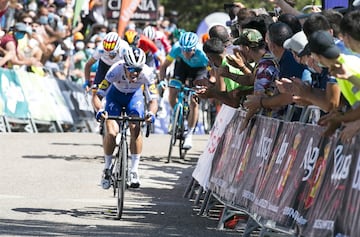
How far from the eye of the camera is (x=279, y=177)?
33.5 feet

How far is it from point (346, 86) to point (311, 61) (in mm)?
1277

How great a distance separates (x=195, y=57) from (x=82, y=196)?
5.74 m

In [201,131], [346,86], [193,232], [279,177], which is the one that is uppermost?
[346,86]

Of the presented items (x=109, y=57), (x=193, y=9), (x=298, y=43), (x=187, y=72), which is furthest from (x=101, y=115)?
(x=193, y=9)

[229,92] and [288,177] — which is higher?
[229,92]

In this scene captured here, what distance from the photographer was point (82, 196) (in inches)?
570

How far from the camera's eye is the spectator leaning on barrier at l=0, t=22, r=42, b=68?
25062 millimetres

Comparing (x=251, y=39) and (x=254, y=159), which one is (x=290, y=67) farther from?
(x=251, y=39)

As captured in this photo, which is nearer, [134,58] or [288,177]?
[288,177]

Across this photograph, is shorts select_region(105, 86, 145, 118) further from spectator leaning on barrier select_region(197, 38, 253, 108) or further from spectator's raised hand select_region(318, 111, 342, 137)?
spectator's raised hand select_region(318, 111, 342, 137)

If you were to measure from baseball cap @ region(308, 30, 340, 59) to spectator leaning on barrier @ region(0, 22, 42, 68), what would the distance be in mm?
16873

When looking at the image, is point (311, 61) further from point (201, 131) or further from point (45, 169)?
point (201, 131)

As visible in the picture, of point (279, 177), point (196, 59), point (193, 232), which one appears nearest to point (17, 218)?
point (193, 232)

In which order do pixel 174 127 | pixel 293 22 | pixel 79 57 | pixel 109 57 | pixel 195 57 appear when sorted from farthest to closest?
pixel 79 57 < pixel 195 57 < pixel 174 127 < pixel 109 57 < pixel 293 22
